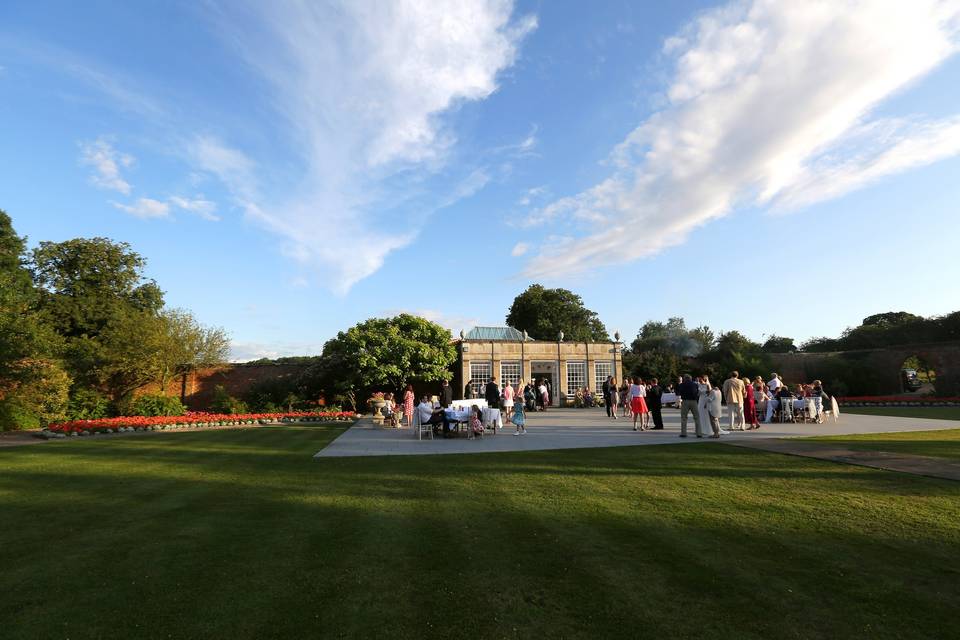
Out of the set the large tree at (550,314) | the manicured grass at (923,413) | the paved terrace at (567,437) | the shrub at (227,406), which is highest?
the large tree at (550,314)

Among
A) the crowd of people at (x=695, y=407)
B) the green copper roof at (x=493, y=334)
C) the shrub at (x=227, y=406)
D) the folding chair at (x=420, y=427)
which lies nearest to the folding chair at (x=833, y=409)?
the crowd of people at (x=695, y=407)

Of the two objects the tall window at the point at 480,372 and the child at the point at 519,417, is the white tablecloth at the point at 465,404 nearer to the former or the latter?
the child at the point at 519,417

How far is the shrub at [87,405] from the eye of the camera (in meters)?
19.1

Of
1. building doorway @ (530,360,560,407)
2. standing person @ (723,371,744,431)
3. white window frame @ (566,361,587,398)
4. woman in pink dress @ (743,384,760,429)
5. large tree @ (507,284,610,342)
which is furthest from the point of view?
large tree @ (507,284,610,342)

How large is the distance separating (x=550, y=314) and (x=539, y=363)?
23.7m

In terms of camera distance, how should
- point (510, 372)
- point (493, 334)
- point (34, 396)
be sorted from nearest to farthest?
point (34, 396) < point (510, 372) < point (493, 334)

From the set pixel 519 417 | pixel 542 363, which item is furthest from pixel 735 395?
pixel 542 363

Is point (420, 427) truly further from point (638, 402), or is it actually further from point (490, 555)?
point (490, 555)

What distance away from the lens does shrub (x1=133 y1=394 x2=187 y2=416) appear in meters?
20.4

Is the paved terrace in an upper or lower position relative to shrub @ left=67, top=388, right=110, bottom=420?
lower

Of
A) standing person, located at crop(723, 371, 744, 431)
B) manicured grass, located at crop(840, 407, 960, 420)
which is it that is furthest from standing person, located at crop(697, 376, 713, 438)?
manicured grass, located at crop(840, 407, 960, 420)

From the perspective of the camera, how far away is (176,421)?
18250 mm

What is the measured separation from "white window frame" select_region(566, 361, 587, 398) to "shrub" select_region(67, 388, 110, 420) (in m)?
23.1

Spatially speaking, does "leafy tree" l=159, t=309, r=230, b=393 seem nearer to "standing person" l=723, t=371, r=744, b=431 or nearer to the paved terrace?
the paved terrace
